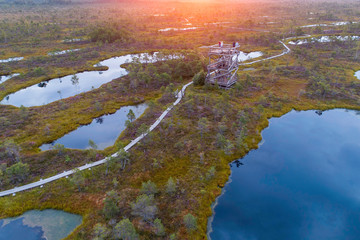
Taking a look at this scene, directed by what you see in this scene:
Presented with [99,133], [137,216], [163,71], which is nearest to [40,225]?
[137,216]

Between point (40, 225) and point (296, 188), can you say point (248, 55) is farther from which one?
point (40, 225)

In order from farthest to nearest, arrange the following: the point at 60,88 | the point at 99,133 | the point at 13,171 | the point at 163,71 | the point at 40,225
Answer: the point at 163,71 → the point at 60,88 → the point at 99,133 → the point at 13,171 → the point at 40,225

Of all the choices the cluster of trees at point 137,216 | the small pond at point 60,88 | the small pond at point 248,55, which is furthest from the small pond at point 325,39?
the cluster of trees at point 137,216

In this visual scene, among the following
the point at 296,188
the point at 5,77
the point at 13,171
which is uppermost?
the point at 5,77

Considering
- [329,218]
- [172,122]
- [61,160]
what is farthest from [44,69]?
[329,218]

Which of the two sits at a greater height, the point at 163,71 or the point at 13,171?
the point at 163,71

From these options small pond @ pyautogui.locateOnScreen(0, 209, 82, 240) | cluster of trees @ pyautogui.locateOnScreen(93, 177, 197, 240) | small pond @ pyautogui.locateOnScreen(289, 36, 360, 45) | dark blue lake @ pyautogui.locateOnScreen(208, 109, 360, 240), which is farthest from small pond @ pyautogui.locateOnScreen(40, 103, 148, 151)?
small pond @ pyautogui.locateOnScreen(289, 36, 360, 45)
